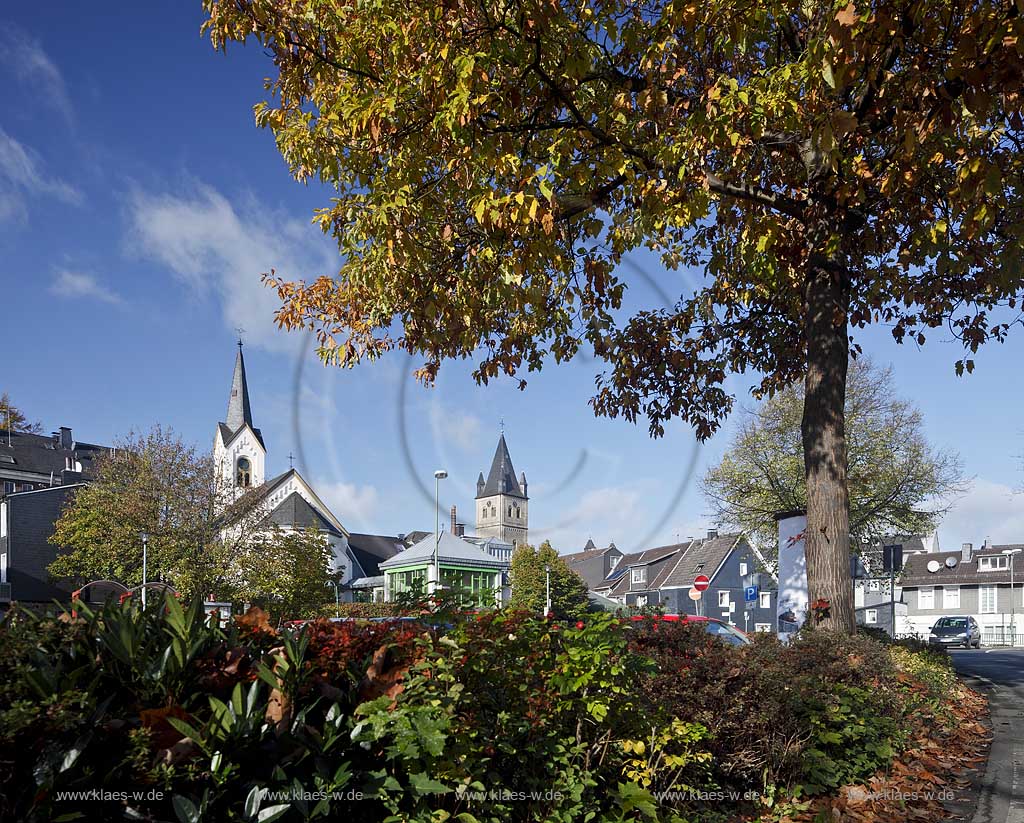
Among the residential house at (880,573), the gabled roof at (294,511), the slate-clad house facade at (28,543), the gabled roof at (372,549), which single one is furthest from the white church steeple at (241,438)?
the residential house at (880,573)

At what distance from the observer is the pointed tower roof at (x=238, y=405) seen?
335ft

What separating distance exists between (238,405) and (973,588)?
267 ft

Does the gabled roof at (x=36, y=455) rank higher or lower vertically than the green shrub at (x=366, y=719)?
higher

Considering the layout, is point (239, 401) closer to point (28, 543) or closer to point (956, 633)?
point (28, 543)

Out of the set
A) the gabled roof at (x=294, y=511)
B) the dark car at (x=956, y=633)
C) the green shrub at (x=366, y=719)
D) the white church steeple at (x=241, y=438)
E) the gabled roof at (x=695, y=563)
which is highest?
the white church steeple at (x=241, y=438)

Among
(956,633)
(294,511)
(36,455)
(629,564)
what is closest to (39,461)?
(36,455)

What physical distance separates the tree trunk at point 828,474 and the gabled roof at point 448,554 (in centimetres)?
3670

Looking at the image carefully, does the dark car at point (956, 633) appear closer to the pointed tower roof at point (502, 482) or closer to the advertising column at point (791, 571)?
the advertising column at point (791, 571)

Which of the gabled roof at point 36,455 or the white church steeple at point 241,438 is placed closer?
the gabled roof at point 36,455

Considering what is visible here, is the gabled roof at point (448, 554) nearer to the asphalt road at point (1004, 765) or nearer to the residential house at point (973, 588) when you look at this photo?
the asphalt road at point (1004, 765)

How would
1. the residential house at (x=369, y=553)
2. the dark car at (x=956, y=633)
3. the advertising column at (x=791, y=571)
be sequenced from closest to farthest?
the advertising column at (x=791, y=571) < the dark car at (x=956, y=633) < the residential house at (x=369, y=553)

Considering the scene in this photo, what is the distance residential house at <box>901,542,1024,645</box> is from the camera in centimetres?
7000

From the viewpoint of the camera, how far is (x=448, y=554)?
47062 millimetres

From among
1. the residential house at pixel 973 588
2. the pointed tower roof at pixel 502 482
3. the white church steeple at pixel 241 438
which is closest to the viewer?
the residential house at pixel 973 588
